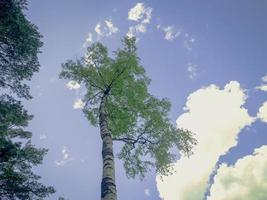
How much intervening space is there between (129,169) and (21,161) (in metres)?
7.49

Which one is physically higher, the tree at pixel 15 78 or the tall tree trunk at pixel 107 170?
the tree at pixel 15 78

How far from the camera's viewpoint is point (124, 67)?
1447 centimetres

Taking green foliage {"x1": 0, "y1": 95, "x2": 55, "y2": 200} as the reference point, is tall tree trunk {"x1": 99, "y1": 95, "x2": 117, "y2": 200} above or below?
below

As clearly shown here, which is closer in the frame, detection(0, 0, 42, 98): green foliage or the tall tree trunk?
the tall tree trunk

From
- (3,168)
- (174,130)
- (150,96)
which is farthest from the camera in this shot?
(3,168)

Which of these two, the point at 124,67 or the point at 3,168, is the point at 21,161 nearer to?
the point at 3,168

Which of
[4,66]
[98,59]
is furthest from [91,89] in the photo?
[4,66]

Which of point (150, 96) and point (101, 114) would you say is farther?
point (150, 96)

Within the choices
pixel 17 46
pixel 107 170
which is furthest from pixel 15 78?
pixel 107 170

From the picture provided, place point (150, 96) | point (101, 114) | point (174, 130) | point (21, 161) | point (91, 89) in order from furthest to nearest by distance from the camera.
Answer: point (21, 161), point (91, 89), point (150, 96), point (174, 130), point (101, 114)

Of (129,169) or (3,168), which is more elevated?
(3,168)

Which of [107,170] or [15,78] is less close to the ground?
[15,78]

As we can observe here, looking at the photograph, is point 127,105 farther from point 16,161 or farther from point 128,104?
point 16,161

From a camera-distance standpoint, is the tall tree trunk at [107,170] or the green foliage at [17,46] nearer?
the tall tree trunk at [107,170]
